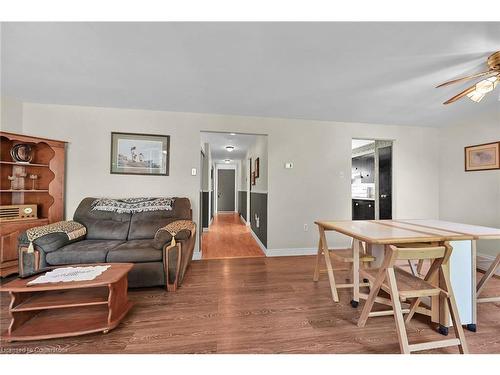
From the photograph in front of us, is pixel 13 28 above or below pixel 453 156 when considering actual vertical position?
above

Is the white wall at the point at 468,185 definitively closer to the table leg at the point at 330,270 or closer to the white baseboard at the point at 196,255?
the table leg at the point at 330,270

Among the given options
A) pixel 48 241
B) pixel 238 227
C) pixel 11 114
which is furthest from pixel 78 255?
pixel 238 227

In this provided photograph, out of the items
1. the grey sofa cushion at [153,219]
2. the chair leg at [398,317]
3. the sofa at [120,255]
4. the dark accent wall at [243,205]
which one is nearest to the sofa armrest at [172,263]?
the sofa at [120,255]

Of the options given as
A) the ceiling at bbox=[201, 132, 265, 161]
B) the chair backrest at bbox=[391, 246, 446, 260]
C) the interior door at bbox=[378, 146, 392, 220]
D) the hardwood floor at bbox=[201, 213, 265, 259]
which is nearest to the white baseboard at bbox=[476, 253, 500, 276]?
the interior door at bbox=[378, 146, 392, 220]

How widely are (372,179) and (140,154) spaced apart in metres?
4.80

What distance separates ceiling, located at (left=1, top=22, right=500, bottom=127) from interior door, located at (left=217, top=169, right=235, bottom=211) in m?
6.20

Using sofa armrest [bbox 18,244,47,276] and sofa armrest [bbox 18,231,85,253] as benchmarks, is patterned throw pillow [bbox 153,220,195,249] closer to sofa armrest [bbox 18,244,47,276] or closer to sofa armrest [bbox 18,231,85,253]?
sofa armrest [bbox 18,231,85,253]

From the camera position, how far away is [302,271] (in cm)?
271

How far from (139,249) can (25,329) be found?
894 mm

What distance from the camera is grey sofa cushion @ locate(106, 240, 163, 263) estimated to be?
208cm

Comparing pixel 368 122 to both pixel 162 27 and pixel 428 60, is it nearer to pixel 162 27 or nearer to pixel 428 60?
pixel 428 60

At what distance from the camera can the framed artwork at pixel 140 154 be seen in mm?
3045

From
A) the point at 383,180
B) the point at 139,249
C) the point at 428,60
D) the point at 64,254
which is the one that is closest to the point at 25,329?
the point at 64,254

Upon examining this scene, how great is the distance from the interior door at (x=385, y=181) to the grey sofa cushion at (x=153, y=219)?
149 inches
